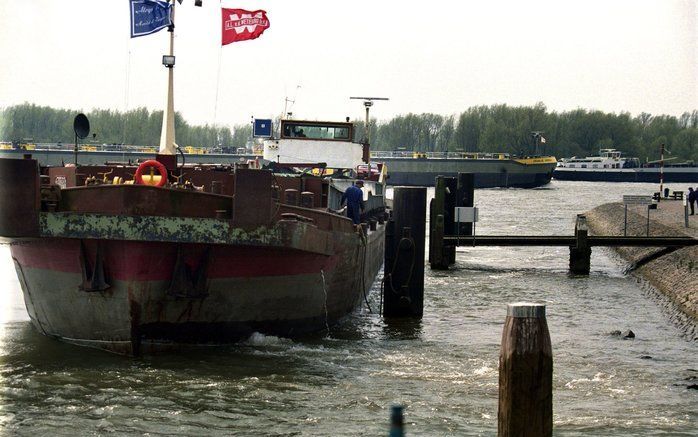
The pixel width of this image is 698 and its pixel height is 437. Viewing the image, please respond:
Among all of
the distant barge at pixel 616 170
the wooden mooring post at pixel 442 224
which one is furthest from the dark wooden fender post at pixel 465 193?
the distant barge at pixel 616 170

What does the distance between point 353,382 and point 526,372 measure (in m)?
6.28

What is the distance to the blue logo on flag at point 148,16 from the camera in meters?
17.2

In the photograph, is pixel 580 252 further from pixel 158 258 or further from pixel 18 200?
pixel 18 200

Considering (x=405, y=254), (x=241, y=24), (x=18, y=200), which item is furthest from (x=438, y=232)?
(x=18, y=200)

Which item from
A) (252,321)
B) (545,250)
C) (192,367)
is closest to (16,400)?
(192,367)

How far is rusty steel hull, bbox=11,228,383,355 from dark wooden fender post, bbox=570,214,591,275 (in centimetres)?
1345

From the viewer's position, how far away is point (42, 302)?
15.6 meters

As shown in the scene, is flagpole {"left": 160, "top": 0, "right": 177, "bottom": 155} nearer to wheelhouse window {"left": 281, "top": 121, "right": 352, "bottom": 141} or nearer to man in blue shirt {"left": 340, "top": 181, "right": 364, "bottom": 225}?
man in blue shirt {"left": 340, "top": 181, "right": 364, "bottom": 225}

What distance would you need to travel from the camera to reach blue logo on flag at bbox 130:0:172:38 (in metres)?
17.2

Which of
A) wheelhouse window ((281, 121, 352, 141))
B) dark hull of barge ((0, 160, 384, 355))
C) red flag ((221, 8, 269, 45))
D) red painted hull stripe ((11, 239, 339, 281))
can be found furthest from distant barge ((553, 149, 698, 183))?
dark hull of barge ((0, 160, 384, 355))

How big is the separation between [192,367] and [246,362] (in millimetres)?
796

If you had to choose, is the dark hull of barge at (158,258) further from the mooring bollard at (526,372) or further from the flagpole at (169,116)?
the mooring bollard at (526,372)

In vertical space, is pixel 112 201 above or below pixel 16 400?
above

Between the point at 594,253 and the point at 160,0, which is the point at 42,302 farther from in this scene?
the point at 594,253
